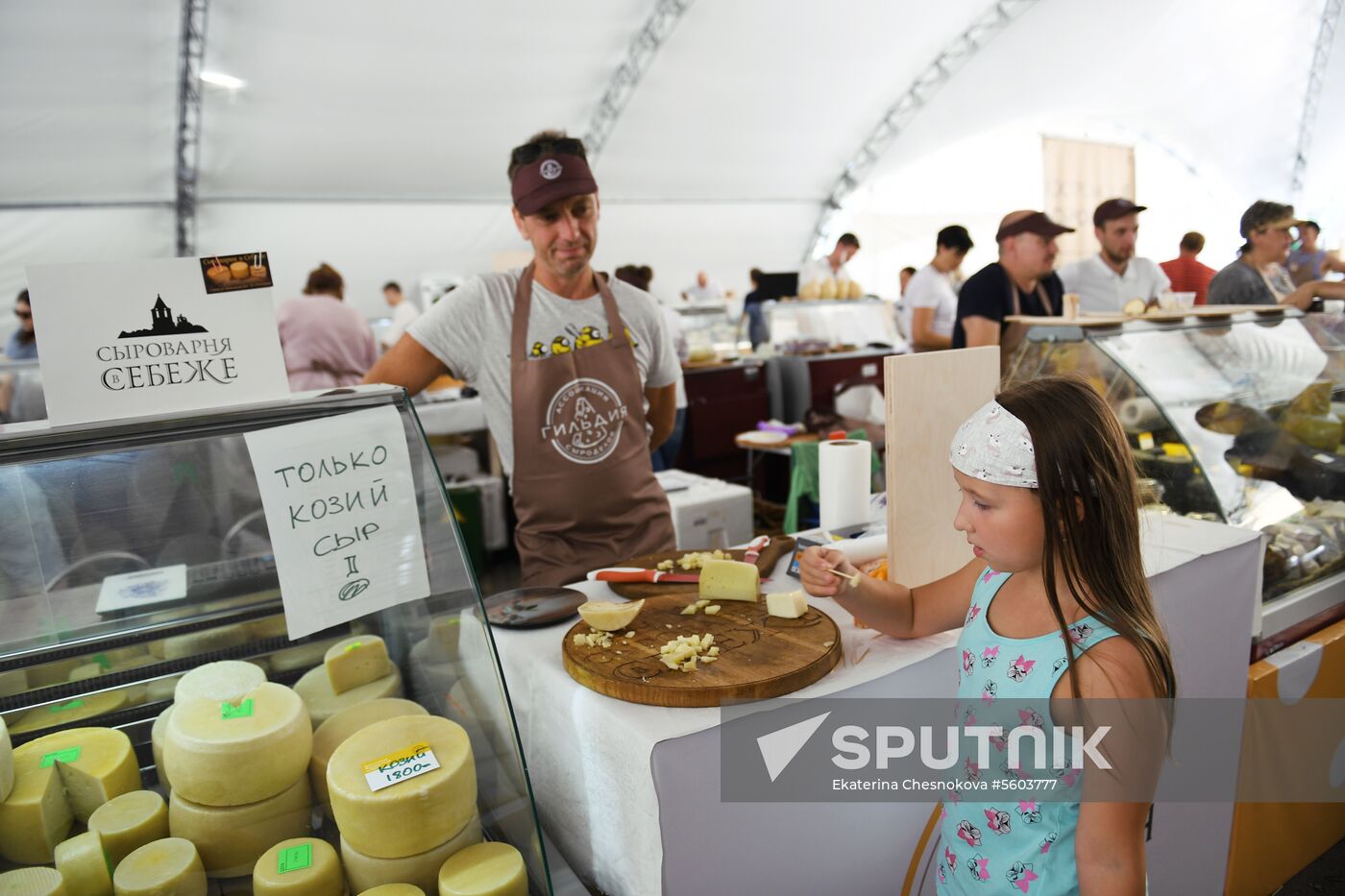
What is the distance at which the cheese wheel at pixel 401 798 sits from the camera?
3.38 ft

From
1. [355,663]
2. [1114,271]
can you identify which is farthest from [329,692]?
[1114,271]

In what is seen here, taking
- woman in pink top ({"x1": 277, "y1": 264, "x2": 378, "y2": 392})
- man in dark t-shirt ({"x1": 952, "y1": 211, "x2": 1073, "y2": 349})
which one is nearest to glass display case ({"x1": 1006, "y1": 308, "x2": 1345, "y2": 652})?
man in dark t-shirt ({"x1": 952, "y1": 211, "x2": 1073, "y2": 349})

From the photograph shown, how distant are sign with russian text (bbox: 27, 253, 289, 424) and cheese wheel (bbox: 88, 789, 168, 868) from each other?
503 mm

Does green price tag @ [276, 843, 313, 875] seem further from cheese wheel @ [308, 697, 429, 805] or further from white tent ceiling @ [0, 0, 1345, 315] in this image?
white tent ceiling @ [0, 0, 1345, 315]

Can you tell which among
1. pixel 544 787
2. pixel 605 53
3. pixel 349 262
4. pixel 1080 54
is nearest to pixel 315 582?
pixel 544 787

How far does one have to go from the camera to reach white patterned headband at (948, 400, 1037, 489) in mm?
1103

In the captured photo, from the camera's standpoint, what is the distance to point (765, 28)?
35.3 feet

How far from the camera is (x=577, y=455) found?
213 centimetres

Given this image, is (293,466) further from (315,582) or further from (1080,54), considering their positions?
(1080,54)

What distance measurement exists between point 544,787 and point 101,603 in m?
0.71

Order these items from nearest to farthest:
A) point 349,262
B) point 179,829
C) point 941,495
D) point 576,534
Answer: point 179,829 → point 941,495 → point 576,534 → point 349,262

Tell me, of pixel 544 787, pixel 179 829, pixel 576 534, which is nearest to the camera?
pixel 179 829

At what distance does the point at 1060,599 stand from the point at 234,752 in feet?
3.59

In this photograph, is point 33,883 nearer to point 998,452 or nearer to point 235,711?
point 235,711
